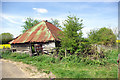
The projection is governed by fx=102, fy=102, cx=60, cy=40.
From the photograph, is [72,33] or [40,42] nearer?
[72,33]

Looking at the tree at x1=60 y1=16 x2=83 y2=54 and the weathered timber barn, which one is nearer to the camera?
the tree at x1=60 y1=16 x2=83 y2=54

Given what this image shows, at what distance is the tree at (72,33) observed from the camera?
862cm

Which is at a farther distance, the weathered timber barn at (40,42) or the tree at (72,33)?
the weathered timber barn at (40,42)

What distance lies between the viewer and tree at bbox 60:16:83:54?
862 centimetres

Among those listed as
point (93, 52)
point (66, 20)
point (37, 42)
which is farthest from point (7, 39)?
point (93, 52)

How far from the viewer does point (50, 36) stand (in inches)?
484

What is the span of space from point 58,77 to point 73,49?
3589mm

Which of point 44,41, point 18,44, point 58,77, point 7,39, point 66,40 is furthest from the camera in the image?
point 7,39

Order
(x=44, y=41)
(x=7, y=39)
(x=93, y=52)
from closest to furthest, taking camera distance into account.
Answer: (x=93, y=52) → (x=44, y=41) → (x=7, y=39)

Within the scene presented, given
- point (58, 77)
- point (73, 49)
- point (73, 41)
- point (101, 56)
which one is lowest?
point (58, 77)

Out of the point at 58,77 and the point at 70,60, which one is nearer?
the point at 58,77

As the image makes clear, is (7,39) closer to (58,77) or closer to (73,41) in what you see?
(73,41)

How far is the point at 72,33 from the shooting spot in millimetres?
8805

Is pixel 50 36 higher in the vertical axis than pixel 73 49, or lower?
higher
